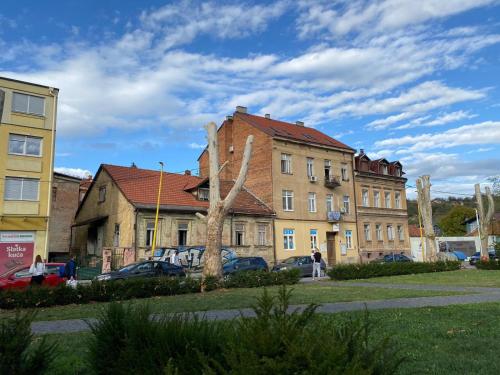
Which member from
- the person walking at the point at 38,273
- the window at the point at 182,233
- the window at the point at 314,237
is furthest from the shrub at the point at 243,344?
the window at the point at 314,237

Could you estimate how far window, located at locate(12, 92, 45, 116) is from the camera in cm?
3316

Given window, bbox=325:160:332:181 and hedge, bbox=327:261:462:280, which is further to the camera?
window, bbox=325:160:332:181

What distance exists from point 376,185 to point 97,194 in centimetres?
3015

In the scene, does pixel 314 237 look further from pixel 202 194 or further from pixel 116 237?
pixel 116 237

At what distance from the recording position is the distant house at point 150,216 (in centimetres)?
3347

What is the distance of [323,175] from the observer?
4603 cm

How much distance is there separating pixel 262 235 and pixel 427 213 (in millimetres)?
13790

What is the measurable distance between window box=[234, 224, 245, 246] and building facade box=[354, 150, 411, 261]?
15.1 metres

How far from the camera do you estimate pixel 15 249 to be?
103ft

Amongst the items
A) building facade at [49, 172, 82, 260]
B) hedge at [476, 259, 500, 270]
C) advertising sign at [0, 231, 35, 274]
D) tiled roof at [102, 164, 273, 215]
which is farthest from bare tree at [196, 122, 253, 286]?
building facade at [49, 172, 82, 260]

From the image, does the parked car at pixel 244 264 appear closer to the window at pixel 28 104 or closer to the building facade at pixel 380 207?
the window at pixel 28 104

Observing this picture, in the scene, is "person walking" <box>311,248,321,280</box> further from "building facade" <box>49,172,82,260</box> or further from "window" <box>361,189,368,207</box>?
"building facade" <box>49,172,82,260</box>

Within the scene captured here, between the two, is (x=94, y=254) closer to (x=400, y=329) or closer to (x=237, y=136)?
(x=237, y=136)

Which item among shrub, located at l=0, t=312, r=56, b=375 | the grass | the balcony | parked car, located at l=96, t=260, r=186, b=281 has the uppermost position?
the balcony
